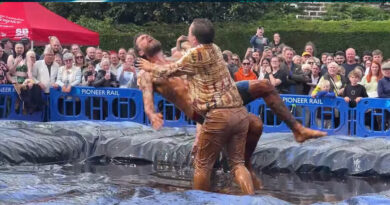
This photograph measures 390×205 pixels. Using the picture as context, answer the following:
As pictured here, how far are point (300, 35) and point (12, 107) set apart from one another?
10067 mm

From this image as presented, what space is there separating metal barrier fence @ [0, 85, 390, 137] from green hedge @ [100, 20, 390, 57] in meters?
8.48

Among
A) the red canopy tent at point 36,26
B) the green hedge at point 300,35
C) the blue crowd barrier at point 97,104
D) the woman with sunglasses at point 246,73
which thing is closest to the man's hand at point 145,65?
the blue crowd barrier at point 97,104

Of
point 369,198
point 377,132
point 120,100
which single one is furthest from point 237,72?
point 369,198

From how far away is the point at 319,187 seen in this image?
29.3ft

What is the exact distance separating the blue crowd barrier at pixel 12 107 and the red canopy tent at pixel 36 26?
3.58 m

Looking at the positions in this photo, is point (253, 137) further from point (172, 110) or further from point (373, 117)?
point (172, 110)

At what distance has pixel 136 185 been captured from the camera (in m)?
8.80

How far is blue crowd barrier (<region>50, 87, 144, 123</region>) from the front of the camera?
12609 mm

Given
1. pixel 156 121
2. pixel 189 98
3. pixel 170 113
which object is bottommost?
pixel 170 113

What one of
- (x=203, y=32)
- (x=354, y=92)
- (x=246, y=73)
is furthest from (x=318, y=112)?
(x=203, y=32)

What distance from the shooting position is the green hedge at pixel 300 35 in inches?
834

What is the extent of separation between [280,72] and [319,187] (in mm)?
3598

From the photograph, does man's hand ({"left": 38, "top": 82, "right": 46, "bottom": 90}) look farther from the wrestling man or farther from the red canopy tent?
the wrestling man

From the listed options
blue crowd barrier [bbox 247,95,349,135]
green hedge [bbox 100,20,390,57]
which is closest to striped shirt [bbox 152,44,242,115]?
blue crowd barrier [bbox 247,95,349,135]
